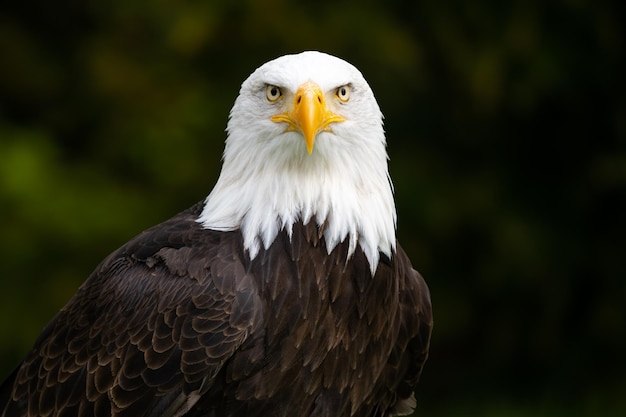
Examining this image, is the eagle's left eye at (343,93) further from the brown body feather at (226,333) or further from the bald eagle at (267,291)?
the brown body feather at (226,333)

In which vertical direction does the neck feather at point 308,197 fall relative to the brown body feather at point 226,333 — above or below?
above

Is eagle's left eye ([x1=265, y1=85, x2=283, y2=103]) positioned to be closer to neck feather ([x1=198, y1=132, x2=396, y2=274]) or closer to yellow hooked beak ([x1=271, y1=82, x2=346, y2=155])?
yellow hooked beak ([x1=271, y1=82, x2=346, y2=155])

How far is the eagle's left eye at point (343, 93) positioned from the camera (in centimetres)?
396

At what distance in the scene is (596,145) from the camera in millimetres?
6941

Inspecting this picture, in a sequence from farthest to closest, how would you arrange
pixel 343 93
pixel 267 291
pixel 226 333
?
pixel 343 93, pixel 267 291, pixel 226 333

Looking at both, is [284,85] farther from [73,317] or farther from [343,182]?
[73,317]

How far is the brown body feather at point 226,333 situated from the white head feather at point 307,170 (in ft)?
0.22

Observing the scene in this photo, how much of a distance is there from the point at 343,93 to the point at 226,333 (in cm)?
97

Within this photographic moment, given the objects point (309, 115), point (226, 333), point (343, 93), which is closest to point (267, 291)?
point (226, 333)

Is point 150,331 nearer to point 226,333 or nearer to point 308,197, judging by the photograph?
point 226,333

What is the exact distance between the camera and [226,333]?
3.75 meters

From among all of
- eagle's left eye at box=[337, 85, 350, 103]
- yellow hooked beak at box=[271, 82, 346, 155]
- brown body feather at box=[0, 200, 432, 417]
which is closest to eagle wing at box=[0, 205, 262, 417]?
brown body feather at box=[0, 200, 432, 417]

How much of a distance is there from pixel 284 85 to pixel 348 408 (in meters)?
1.21

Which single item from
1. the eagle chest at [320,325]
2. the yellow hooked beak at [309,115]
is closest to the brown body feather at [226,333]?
the eagle chest at [320,325]
